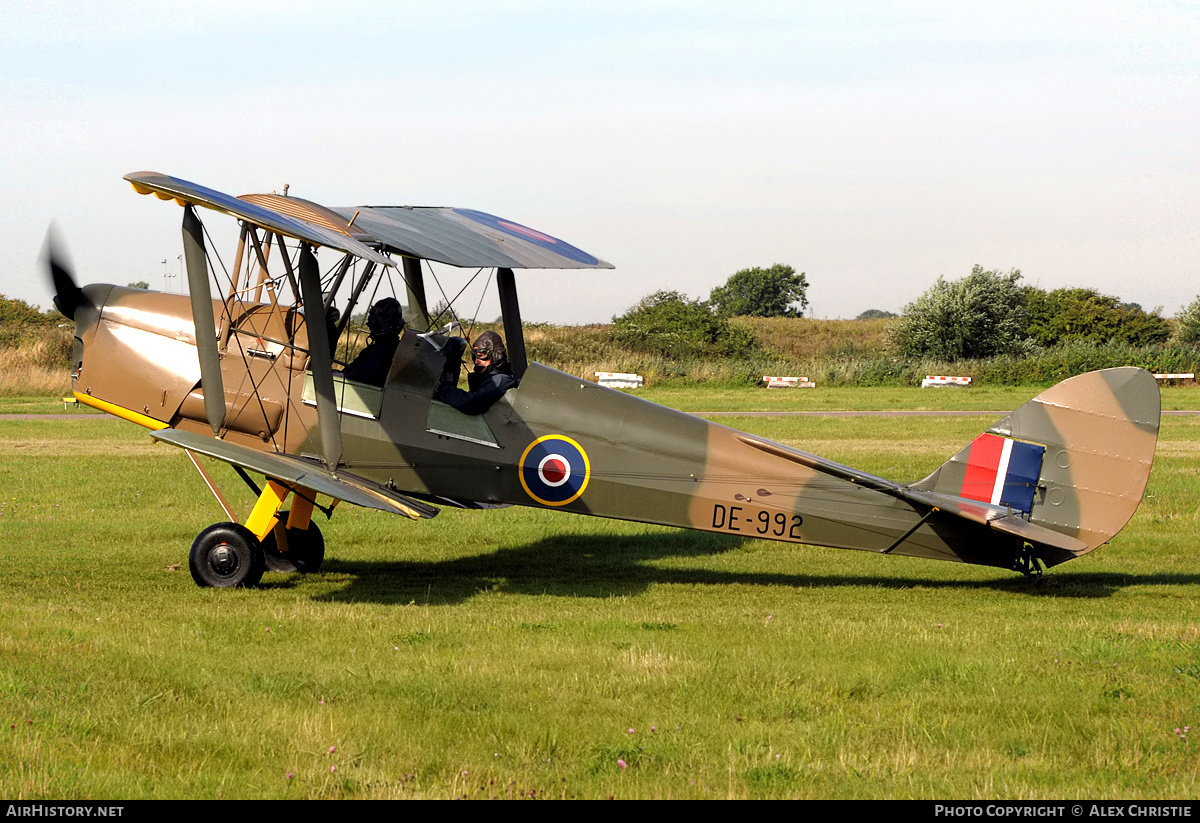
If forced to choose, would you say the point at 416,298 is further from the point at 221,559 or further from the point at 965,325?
the point at 965,325

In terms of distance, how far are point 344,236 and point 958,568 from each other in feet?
21.3

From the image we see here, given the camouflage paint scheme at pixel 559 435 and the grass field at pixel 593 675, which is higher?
the camouflage paint scheme at pixel 559 435

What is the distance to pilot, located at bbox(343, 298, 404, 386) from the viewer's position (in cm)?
910

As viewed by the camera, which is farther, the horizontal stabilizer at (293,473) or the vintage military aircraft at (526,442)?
the vintage military aircraft at (526,442)

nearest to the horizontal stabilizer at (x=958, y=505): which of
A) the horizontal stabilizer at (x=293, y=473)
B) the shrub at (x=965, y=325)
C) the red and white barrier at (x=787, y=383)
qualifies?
the horizontal stabilizer at (x=293, y=473)

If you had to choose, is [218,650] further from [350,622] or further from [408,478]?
[408,478]

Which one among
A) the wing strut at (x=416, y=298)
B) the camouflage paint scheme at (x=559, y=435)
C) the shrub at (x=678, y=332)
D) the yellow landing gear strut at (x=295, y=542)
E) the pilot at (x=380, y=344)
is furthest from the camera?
the shrub at (x=678, y=332)

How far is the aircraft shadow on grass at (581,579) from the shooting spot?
30.3 ft

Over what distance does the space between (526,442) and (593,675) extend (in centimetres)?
329

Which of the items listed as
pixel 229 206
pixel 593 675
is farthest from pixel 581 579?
pixel 229 206

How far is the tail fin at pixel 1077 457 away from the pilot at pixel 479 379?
383 cm

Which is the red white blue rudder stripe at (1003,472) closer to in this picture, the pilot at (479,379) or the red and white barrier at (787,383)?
the pilot at (479,379)

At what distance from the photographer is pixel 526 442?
9.18 metres
